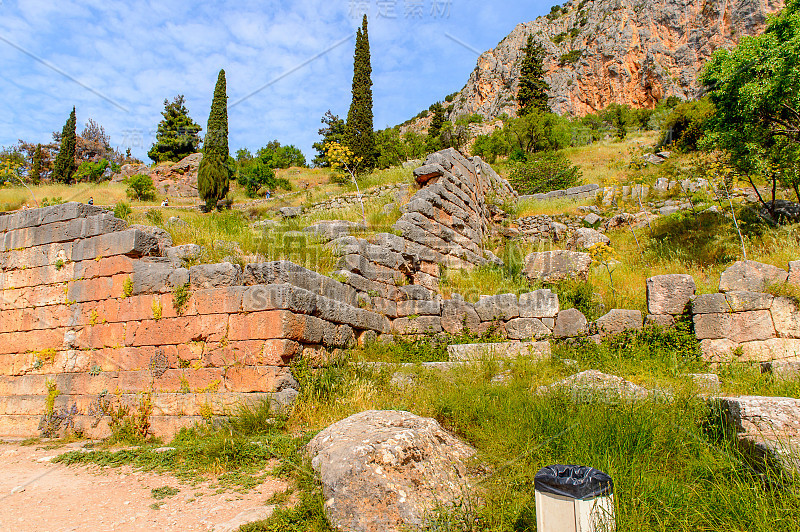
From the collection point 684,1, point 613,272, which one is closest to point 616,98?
point 684,1

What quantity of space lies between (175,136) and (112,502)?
45420mm

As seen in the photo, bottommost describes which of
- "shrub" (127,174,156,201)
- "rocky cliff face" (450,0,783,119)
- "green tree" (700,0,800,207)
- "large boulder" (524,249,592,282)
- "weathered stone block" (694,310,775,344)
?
"weathered stone block" (694,310,775,344)

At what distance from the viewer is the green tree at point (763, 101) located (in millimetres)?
10164

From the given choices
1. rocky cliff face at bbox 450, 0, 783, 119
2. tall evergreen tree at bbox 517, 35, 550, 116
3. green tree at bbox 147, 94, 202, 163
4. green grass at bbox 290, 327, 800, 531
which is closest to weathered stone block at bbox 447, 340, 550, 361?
green grass at bbox 290, 327, 800, 531

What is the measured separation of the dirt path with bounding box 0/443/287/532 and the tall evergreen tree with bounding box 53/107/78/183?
44.7 metres

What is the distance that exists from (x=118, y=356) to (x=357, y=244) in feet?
13.7

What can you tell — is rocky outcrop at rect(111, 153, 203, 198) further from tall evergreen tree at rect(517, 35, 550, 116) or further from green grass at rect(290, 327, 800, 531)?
green grass at rect(290, 327, 800, 531)

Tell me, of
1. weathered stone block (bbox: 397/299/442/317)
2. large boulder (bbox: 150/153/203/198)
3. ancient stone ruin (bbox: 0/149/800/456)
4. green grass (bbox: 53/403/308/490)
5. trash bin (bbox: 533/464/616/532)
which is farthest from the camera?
large boulder (bbox: 150/153/203/198)

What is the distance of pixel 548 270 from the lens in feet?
33.2

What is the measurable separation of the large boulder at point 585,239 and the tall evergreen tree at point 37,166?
4800 centimetres

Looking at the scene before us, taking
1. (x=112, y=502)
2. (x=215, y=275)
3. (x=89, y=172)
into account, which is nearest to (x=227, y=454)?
(x=112, y=502)

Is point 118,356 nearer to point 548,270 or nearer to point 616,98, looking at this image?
point 548,270

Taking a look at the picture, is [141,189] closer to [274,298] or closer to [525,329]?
[274,298]

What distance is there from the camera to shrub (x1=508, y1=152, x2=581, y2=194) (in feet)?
68.7
